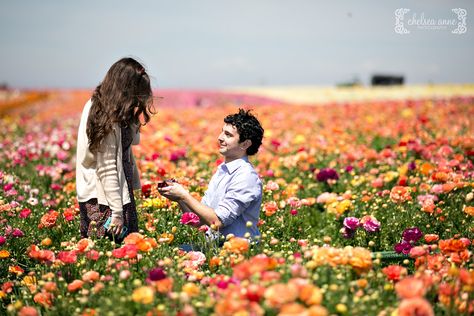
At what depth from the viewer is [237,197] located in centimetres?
348

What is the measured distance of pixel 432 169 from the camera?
213 inches

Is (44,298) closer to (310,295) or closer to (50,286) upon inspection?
(50,286)

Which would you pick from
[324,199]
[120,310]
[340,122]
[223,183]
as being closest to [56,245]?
[223,183]

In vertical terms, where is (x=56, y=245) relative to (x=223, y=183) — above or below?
below

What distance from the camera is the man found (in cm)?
345

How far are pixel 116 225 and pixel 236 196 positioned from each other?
0.80 m

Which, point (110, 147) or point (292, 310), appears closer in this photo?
point (292, 310)

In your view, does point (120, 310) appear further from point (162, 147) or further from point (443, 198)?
→ point (162, 147)

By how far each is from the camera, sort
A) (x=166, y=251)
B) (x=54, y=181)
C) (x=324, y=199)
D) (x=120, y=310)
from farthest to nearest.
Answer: (x=54, y=181)
(x=324, y=199)
(x=166, y=251)
(x=120, y=310)

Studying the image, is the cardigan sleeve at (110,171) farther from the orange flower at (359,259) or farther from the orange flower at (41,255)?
the orange flower at (359,259)

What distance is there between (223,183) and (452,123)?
8.05m

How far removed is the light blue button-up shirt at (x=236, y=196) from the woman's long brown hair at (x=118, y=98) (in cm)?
68

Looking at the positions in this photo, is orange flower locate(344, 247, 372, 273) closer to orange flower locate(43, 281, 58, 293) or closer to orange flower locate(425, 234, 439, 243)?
orange flower locate(425, 234, 439, 243)

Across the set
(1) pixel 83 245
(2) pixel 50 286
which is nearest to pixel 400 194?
(1) pixel 83 245
